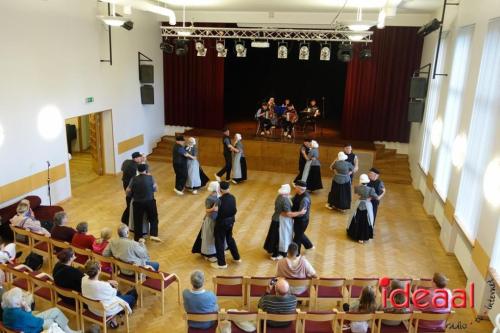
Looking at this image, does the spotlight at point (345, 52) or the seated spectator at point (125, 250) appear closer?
the seated spectator at point (125, 250)

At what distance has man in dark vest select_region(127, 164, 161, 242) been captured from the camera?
23.5 ft

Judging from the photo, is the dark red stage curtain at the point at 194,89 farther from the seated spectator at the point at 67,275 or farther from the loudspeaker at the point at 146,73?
the seated spectator at the point at 67,275

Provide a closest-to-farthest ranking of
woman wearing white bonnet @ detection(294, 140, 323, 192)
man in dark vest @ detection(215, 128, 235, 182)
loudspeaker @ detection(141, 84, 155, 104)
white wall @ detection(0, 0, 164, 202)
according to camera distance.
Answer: white wall @ detection(0, 0, 164, 202), woman wearing white bonnet @ detection(294, 140, 323, 192), man in dark vest @ detection(215, 128, 235, 182), loudspeaker @ detection(141, 84, 155, 104)

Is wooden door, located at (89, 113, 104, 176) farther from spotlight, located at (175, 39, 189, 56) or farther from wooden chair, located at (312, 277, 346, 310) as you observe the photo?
wooden chair, located at (312, 277, 346, 310)

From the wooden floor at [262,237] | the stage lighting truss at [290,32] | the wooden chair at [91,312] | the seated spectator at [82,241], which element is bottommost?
the wooden floor at [262,237]

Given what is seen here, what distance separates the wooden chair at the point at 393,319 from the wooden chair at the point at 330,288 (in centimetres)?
69

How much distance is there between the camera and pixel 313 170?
10.7 meters

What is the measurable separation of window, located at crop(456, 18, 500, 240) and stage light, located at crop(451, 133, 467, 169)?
28 cm

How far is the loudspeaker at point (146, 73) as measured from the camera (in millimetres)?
12734

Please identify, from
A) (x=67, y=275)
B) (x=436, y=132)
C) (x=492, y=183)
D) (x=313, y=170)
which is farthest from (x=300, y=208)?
(x=436, y=132)

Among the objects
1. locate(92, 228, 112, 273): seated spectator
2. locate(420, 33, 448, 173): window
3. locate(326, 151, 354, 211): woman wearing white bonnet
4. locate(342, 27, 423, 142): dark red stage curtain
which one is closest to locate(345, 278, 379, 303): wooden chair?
locate(92, 228, 112, 273): seated spectator

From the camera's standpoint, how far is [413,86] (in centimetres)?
1128

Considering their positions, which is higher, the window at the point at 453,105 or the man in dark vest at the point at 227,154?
the window at the point at 453,105

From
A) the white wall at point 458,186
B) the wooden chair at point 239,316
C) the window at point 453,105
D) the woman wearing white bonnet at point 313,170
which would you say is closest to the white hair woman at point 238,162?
the woman wearing white bonnet at point 313,170
